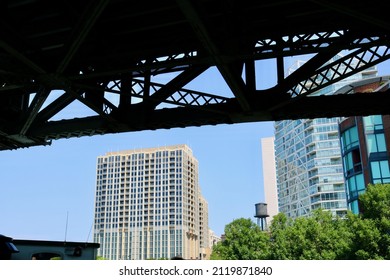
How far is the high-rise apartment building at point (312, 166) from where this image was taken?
140m

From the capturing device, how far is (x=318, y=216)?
56.4 meters

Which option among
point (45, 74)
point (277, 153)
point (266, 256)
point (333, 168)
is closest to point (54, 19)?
point (45, 74)

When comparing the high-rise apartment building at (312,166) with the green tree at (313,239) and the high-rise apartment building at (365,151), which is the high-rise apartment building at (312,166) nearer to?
the high-rise apartment building at (365,151)

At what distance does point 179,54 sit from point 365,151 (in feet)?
163

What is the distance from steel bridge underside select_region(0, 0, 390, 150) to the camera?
386 inches

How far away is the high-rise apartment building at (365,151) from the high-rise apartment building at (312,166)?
241 feet

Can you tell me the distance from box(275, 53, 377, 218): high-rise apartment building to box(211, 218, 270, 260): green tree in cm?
7085

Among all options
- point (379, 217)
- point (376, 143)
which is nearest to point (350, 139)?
point (376, 143)

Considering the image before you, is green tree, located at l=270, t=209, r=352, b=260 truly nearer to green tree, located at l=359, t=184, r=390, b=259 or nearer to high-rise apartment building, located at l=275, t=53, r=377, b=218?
green tree, located at l=359, t=184, r=390, b=259

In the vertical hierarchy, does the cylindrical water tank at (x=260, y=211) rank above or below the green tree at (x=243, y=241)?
above

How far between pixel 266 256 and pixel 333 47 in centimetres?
5605

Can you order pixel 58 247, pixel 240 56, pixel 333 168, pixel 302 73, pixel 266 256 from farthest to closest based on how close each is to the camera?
pixel 333 168
pixel 266 256
pixel 58 247
pixel 302 73
pixel 240 56

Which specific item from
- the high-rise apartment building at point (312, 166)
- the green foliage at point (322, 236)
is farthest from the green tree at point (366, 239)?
the high-rise apartment building at point (312, 166)

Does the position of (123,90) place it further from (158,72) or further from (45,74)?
(45,74)
